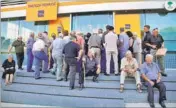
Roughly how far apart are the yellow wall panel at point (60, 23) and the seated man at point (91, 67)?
4859mm

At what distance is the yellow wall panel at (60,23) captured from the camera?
1248cm

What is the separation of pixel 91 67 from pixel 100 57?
94 centimetres

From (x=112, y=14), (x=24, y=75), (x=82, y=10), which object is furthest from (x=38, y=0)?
(x=24, y=75)

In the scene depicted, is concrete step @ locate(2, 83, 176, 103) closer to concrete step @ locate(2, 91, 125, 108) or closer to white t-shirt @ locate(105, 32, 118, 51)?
concrete step @ locate(2, 91, 125, 108)

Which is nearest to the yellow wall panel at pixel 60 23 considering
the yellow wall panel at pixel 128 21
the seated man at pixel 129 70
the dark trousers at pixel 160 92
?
the yellow wall panel at pixel 128 21

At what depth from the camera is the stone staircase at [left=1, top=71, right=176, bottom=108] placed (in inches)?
267

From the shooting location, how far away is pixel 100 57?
8.55 metres

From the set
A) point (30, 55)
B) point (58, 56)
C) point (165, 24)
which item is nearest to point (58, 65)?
point (58, 56)

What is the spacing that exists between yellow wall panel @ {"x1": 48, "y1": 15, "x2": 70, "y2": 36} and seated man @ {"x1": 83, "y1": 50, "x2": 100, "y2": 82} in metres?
4.86

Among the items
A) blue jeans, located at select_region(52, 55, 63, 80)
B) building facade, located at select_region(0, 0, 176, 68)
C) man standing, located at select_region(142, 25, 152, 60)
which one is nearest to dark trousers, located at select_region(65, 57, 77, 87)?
blue jeans, located at select_region(52, 55, 63, 80)

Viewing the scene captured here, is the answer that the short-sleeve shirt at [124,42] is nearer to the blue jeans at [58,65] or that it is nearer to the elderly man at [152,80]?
the elderly man at [152,80]

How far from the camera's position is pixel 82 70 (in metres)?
7.57

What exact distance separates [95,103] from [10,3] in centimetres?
873

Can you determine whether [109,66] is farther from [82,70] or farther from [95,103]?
[95,103]
